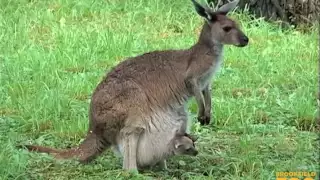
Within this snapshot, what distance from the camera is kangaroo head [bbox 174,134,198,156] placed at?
489 cm

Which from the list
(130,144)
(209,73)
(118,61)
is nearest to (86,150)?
(130,144)

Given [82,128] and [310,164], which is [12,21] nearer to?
[82,128]

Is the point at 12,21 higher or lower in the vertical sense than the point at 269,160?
higher

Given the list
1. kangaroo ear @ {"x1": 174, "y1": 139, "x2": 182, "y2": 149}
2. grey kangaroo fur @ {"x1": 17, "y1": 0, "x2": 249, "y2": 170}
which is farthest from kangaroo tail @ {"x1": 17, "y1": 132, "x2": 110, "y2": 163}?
kangaroo ear @ {"x1": 174, "y1": 139, "x2": 182, "y2": 149}

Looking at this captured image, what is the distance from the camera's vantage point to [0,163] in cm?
469

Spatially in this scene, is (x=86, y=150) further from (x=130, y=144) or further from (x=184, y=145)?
(x=184, y=145)

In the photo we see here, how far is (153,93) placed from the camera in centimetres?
492

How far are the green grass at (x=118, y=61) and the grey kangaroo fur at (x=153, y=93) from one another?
231mm

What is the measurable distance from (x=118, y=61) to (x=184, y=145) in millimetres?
3162

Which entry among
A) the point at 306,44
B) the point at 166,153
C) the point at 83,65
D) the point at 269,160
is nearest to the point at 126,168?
the point at 166,153

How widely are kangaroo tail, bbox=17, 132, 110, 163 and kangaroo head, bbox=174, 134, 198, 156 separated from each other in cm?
46

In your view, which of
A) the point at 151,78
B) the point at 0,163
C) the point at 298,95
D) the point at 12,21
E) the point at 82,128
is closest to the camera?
the point at 0,163

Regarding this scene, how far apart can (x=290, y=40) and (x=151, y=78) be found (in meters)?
4.22

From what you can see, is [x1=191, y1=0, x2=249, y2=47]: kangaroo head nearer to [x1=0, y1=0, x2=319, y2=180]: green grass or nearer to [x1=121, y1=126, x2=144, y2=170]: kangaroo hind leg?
[x1=0, y1=0, x2=319, y2=180]: green grass
